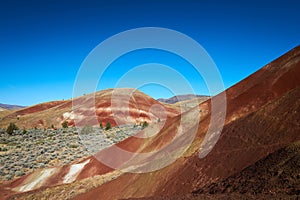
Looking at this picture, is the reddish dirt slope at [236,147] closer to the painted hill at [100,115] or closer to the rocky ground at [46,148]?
the rocky ground at [46,148]

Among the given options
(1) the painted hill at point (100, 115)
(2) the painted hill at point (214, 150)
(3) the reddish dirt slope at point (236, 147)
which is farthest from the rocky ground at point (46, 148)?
(3) the reddish dirt slope at point (236, 147)

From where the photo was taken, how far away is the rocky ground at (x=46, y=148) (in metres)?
31.8

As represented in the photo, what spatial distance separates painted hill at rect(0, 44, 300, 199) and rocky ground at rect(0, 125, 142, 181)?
20.6 ft

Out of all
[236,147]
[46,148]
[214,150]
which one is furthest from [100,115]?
[236,147]

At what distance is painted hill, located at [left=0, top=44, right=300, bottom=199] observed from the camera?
10703 mm

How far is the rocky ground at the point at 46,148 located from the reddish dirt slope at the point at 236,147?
16.8 m

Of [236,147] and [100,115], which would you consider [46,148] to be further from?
[236,147]

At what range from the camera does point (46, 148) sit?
127ft

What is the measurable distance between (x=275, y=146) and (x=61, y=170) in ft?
73.4

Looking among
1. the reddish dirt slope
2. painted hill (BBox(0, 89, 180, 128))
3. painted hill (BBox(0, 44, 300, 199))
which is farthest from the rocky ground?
the reddish dirt slope

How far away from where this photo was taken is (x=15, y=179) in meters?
28.4

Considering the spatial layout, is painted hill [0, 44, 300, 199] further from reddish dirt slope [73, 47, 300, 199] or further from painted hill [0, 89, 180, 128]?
painted hill [0, 89, 180, 128]

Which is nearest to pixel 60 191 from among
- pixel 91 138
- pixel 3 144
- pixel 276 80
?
pixel 276 80

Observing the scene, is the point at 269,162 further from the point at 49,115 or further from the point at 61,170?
the point at 49,115
